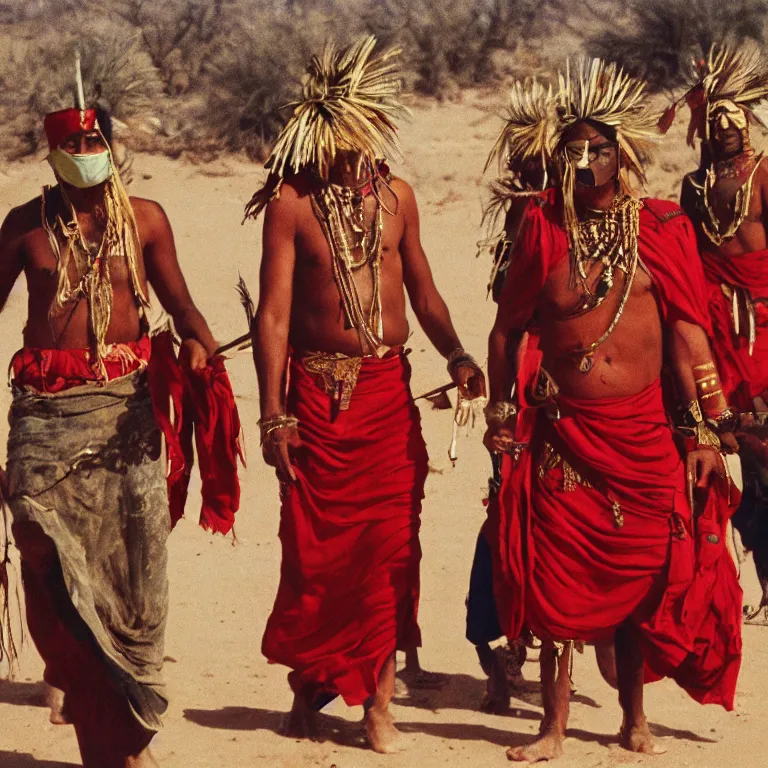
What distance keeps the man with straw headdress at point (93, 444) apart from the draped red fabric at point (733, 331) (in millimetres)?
3173

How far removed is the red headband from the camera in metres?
6.67

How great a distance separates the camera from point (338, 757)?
7.06m

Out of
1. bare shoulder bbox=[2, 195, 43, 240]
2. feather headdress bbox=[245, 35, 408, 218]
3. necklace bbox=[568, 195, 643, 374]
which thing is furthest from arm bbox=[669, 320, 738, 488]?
bare shoulder bbox=[2, 195, 43, 240]

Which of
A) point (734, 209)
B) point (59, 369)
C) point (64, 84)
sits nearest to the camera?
point (59, 369)

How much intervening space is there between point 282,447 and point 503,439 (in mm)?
875

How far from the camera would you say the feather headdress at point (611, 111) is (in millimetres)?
7039

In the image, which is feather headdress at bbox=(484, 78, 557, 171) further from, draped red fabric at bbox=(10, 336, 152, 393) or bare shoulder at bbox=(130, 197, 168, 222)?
draped red fabric at bbox=(10, 336, 152, 393)

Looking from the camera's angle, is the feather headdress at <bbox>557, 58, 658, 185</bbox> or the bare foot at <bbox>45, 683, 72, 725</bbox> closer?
the feather headdress at <bbox>557, 58, 658, 185</bbox>

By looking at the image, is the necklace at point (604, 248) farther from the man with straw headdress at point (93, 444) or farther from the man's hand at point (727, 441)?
the man with straw headdress at point (93, 444)

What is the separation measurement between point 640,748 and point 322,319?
213 centimetres

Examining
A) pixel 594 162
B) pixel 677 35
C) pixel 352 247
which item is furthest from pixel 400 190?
pixel 677 35

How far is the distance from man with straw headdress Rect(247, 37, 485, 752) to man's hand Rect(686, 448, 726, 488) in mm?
923

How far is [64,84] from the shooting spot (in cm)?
2056

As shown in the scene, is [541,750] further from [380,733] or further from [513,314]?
[513,314]
